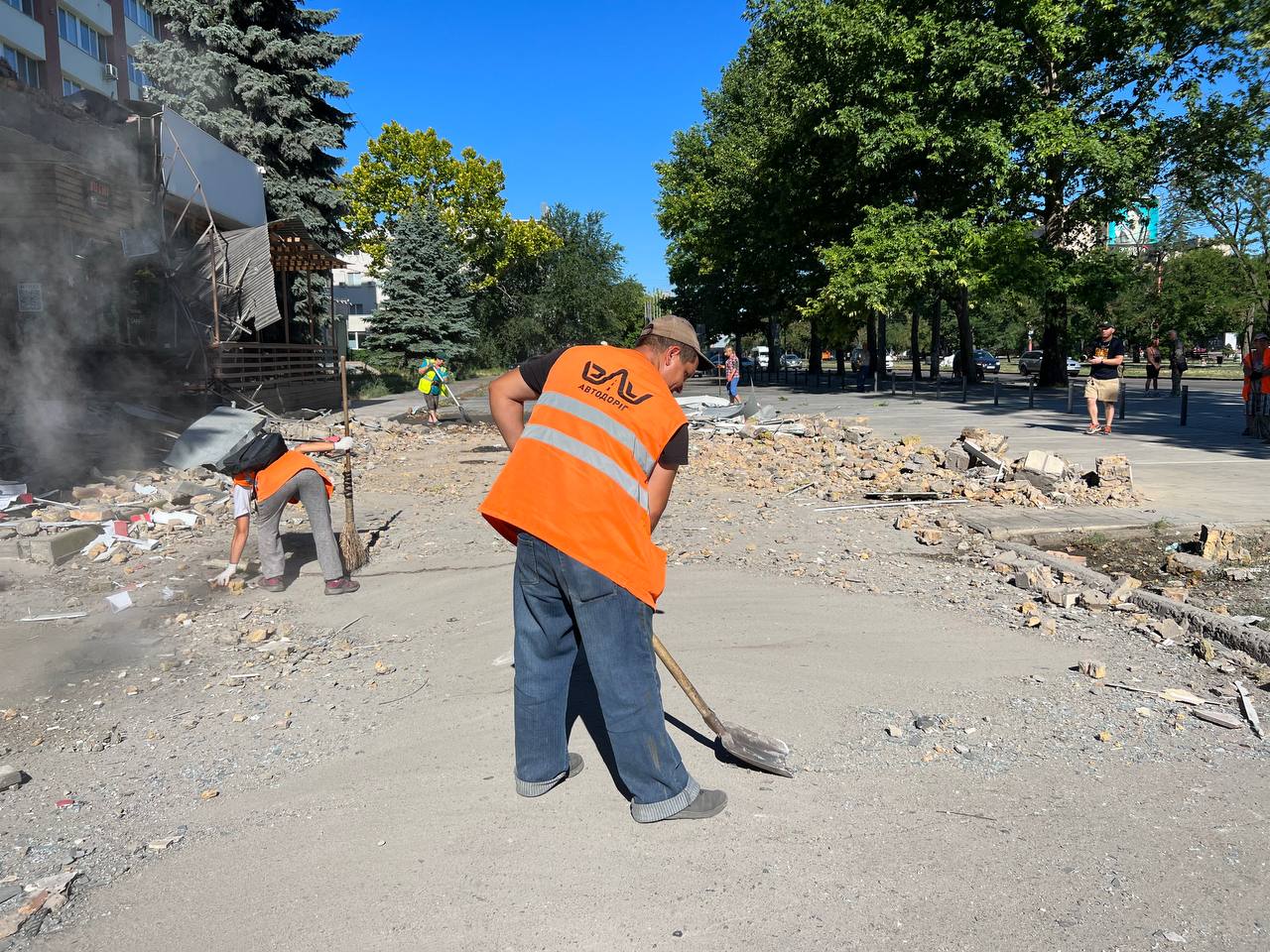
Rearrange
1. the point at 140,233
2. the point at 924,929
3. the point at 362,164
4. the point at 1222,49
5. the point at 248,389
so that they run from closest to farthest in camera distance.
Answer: the point at 924,929, the point at 140,233, the point at 248,389, the point at 1222,49, the point at 362,164

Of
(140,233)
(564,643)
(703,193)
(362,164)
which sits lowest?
(564,643)

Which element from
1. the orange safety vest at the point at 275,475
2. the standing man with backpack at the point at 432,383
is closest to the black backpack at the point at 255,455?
the orange safety vest at the point at 275,475

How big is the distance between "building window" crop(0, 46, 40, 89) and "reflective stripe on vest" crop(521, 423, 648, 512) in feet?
116

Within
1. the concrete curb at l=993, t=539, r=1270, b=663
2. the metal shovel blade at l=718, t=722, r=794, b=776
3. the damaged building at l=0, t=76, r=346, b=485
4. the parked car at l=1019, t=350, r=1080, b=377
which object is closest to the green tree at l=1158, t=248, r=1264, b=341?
the parked car at l=1019, t=350, r=1080, b=377

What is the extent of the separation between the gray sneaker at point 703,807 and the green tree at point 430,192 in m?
50.1

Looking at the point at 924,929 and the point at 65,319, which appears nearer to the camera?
the point at 924,929

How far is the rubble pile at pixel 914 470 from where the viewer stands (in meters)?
9.62

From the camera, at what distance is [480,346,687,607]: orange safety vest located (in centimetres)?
297

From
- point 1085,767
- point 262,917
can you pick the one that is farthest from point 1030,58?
point 262,917

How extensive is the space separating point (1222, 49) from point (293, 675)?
87.9 ft

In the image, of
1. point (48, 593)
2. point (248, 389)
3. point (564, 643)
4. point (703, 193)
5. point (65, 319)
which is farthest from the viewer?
point (703, 193)

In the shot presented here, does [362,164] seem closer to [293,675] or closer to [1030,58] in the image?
[1030,58]

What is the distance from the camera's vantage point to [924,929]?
2656 mm

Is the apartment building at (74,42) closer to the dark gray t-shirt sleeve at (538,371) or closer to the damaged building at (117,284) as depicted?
the damaged building at (117,284)
